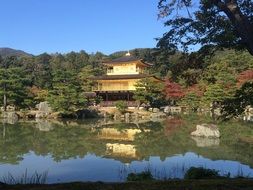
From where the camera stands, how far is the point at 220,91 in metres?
31.7

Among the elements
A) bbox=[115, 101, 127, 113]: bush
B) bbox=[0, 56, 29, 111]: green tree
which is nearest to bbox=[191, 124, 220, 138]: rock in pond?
bbox=[115, 101, 127, 113]: bush

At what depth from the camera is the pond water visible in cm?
1056

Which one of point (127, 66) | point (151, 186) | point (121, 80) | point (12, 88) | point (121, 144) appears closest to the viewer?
point (151, 186)

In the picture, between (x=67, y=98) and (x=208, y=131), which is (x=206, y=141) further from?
(x=67, y=98)

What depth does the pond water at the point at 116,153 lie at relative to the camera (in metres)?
10.6

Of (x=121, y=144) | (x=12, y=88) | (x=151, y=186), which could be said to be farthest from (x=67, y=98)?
(x=151, y=186)

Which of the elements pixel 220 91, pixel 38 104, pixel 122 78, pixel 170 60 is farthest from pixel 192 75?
pixel 122 78

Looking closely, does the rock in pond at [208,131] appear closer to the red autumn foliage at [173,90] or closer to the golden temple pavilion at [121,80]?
the golden temple pavilion at [121,80]

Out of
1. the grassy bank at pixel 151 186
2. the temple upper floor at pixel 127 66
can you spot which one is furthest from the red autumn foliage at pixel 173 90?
the grassy bank at pixel 151 186

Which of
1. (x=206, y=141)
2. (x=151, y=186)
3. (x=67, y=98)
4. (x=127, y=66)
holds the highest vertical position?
(x=127, y=66)

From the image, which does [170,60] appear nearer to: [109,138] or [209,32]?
[209,32]

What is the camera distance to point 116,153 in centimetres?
1435

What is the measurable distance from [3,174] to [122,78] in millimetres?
28828

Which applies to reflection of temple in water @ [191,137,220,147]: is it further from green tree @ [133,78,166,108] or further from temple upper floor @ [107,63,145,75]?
temple upper floor @ [107,63,145,75]
